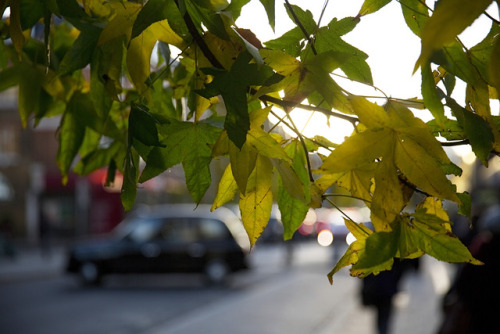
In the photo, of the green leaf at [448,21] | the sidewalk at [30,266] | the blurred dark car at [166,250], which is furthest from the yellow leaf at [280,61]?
the sidewalk at [30,266]

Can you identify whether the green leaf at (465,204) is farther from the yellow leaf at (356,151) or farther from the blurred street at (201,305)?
the blurred street at (201,305)

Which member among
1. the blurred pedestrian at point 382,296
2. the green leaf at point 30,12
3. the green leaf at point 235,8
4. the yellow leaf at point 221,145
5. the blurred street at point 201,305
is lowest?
the blurred street at point 201,305

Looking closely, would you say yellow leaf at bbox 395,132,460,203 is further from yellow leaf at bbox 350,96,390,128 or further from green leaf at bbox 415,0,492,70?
green leaf at bbox 415,0,492,70

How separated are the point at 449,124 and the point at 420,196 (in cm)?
18

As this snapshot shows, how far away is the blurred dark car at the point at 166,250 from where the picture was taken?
14.7 meters

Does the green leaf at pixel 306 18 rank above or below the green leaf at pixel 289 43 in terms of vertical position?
above

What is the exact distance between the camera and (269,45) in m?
1.15

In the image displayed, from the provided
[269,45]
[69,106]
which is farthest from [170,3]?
[69,106]

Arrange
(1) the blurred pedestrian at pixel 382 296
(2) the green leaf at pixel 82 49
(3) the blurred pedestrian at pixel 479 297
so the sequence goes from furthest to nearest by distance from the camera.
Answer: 1. (1) the blurred pedestrian at pixel 382 296
2. (3) the blurred pedestrian at pixel 479 297
3. (2) the green leaf at pixel 82 49

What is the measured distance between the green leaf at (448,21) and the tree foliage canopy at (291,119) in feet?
0.83

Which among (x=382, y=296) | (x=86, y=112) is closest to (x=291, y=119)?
(x=86, y=112)

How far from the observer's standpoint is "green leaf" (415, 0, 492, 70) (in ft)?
2.19

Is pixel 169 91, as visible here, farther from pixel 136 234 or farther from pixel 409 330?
pixel 136 234

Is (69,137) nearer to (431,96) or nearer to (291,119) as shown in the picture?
(291,119)
